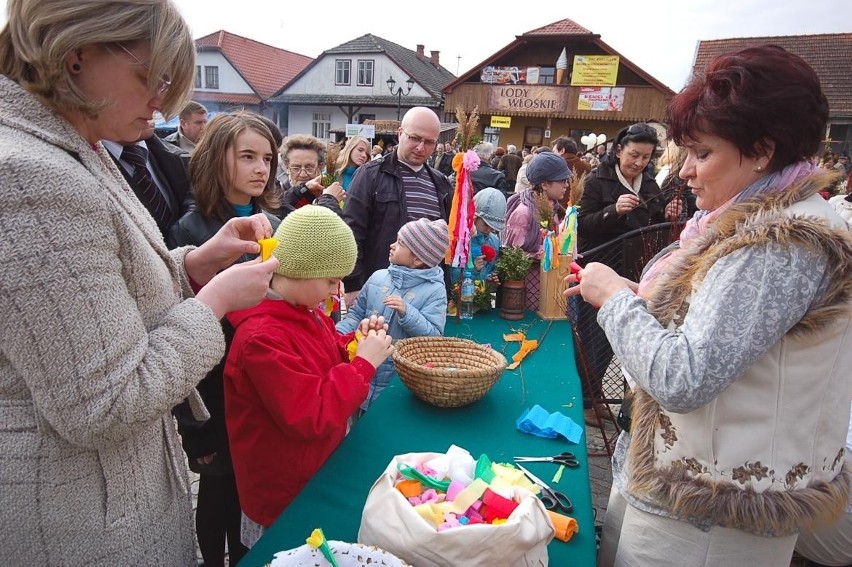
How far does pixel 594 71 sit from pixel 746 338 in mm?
23811

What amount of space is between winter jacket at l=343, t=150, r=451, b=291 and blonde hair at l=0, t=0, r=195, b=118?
8.05 ft

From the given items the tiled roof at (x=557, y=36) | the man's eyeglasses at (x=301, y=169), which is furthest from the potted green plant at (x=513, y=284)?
the tiled roof at (x=557, y=36)

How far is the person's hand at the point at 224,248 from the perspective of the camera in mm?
1535

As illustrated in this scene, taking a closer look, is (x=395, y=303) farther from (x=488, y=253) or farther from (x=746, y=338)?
(x=746, y=338)

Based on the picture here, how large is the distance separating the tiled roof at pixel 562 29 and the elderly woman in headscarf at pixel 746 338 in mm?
23812

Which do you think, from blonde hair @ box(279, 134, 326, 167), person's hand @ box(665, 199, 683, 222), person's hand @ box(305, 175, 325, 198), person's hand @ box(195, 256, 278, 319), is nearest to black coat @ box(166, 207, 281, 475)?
person's hand @ box(195, 256, 278, 319)

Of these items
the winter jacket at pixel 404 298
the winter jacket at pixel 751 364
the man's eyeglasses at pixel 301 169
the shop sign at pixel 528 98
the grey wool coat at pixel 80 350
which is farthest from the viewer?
the shop sign at pixel 528 98

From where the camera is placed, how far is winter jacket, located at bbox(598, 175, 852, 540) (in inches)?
42.5

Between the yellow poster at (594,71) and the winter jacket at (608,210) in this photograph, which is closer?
the winter jacket at (608,210)

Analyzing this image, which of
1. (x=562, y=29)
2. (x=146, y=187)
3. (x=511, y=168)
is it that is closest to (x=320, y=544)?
(x=146, y=187)

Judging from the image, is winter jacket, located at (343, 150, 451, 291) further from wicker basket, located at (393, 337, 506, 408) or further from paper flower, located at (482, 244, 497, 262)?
wicker basket, located at (393, 337, 506, 408)

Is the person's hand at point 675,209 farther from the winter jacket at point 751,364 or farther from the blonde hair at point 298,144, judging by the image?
the blonde hair at point 298,144

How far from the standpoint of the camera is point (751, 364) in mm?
1107

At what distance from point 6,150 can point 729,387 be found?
4.71 feet
